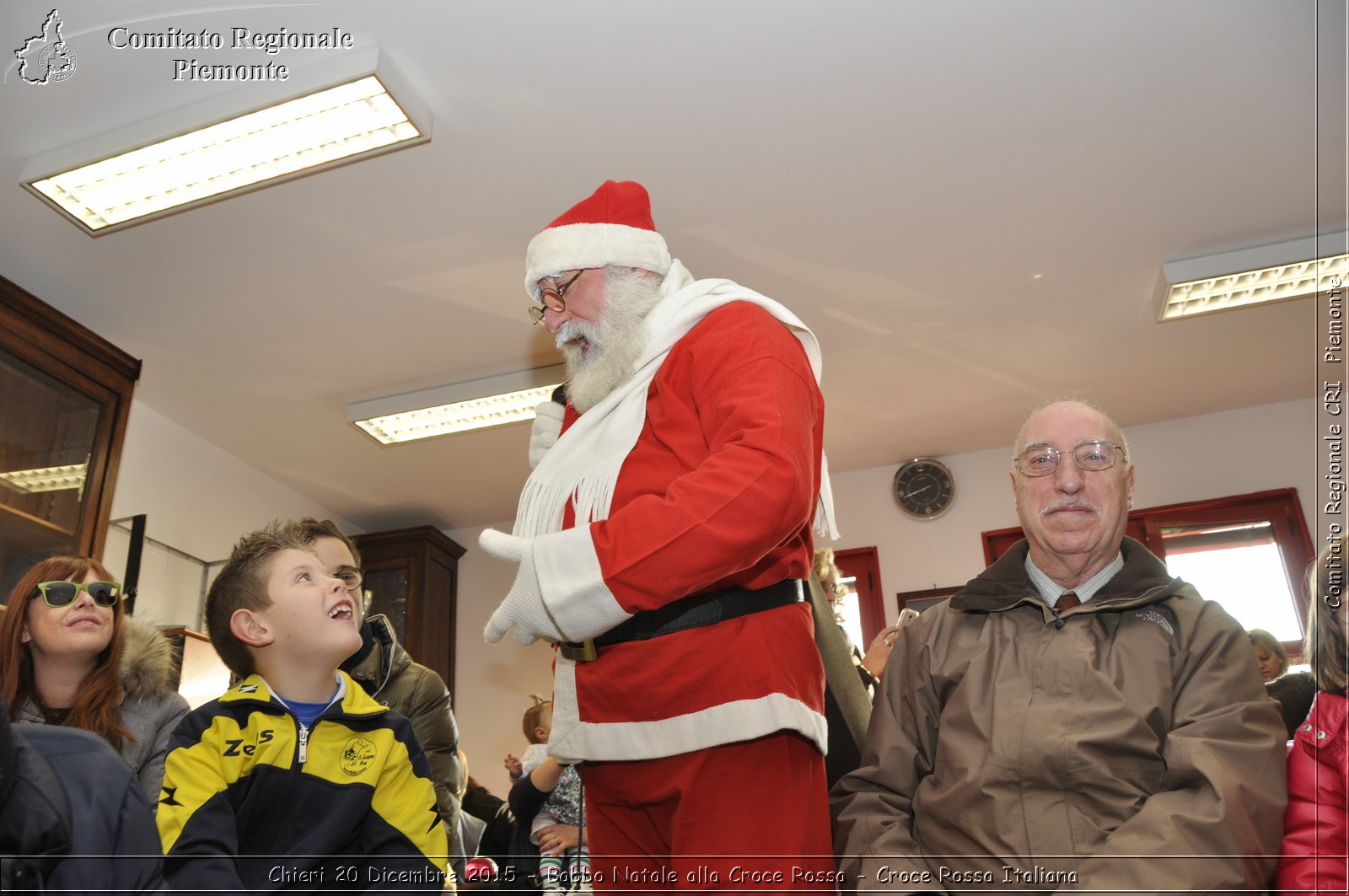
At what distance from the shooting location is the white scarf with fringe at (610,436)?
5.24 feet

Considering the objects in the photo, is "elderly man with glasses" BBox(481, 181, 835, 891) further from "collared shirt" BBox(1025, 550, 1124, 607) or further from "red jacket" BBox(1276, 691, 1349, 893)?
"red jacket" BBox(1276, 691, 1349, 893)

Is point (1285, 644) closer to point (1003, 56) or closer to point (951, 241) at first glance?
point (951, 241)

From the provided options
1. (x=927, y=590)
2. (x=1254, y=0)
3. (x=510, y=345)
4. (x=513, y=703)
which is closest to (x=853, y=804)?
(x=1254, y=0)

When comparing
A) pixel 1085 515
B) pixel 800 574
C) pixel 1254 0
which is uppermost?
pixel 1254 0

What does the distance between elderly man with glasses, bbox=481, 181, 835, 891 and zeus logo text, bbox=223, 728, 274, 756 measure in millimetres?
489

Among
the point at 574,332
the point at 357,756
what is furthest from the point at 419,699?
the point at 574,332

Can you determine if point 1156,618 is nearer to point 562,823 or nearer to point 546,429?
point 546,429

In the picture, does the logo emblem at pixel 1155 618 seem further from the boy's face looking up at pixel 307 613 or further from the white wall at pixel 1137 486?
the white wall at pixel 1137 486

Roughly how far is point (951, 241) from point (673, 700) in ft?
9.39

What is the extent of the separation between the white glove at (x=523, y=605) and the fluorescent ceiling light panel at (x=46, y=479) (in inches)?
115

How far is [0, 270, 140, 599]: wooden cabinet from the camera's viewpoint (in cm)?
360

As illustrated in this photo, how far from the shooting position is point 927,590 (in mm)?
5793

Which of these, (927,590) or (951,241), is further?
(927,590)

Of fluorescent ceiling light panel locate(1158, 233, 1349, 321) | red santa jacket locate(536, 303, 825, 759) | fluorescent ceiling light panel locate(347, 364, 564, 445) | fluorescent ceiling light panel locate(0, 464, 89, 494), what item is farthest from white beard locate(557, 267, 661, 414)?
fluorescent ceiling light panel locate(1158, 233, 1349, 321)
